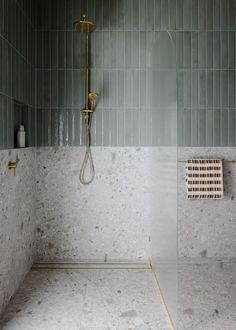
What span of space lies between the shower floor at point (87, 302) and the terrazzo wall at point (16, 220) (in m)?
0.12

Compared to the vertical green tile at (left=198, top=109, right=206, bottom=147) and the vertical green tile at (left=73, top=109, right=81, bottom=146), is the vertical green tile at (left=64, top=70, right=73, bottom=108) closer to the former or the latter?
the vertical green tile at (left=73, top=109, right=81, bottom=146)

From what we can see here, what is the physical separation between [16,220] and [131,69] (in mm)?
1674

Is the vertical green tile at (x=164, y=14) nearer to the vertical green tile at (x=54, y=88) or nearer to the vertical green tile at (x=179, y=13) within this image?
the vertical green tile at (x=179, y=13)

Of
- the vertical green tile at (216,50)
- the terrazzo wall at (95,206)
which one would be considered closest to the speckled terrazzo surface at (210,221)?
the terrazzo wall at (95,206)

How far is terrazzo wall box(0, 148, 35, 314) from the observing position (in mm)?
2258

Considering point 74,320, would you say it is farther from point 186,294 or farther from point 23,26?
point 23,26

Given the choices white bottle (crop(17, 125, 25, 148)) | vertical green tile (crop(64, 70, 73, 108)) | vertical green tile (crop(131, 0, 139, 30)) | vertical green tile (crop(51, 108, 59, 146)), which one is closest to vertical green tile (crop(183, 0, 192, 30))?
vertical green tile (crop(131, 0, 139, 30))

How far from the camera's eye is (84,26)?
2.99 meters

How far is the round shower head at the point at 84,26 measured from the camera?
2.89 metres

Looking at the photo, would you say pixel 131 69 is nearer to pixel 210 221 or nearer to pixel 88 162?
pixel 88 162

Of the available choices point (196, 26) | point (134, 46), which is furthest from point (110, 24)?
point (196, 26)

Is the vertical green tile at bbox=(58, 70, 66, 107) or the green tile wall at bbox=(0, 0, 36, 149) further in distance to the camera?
the vertical green tile at bbox=(58, 70, 66, 107)

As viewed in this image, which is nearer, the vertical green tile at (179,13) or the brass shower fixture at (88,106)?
the brass shower fixture at (88,106)

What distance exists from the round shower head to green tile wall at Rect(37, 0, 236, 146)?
0.38ft
